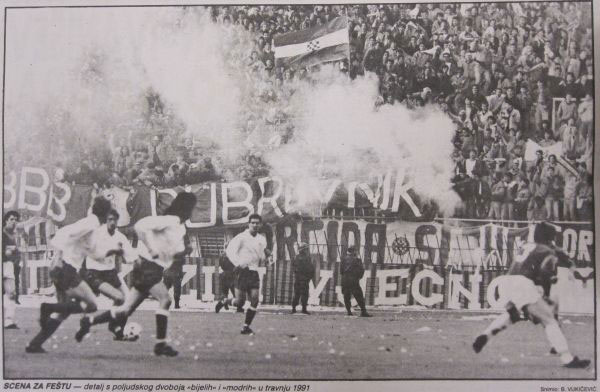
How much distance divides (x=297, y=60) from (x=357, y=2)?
0.57 metres

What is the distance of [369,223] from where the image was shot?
11.0 ft

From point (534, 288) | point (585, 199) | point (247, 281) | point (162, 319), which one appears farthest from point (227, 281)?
point (585, 199)

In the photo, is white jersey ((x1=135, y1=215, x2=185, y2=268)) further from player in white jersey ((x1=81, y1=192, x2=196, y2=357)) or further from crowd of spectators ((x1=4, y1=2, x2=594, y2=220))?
crowd of spectators ((x1=4, y1=2, x2=594, y2=220))

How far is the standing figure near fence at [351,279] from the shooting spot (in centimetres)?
332

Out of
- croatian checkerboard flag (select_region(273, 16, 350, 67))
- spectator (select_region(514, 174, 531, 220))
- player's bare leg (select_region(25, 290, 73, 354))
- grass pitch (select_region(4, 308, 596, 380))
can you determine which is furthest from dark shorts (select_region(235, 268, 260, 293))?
spectator (select_region(514, 174, 531, 220))

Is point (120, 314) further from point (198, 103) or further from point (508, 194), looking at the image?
point (508, 194)

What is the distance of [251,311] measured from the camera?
129 inches

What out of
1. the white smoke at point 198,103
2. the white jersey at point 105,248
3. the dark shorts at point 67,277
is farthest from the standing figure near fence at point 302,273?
the dark shorts at point 67,277

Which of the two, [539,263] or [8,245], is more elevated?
[8,245]

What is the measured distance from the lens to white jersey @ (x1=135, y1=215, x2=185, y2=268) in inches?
131

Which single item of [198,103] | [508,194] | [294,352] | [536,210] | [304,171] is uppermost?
[198,103]

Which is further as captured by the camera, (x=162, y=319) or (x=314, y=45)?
(x=314, y=45)

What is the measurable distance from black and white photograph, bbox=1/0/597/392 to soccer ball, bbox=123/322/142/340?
0.04 meters

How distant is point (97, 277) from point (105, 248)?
0.64 ft
